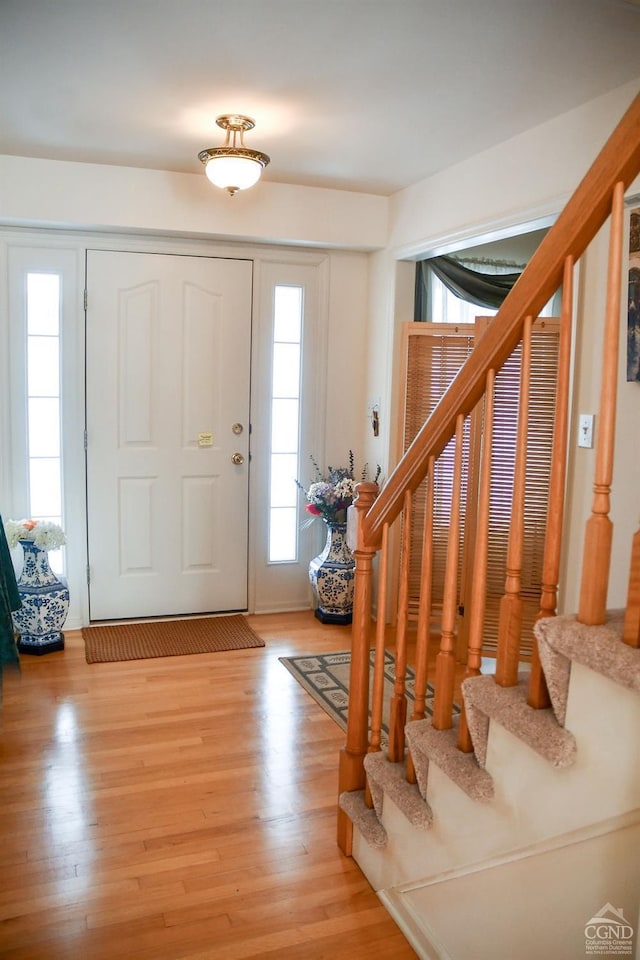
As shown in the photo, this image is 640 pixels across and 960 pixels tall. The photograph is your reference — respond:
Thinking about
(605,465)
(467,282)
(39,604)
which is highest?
(467,282)

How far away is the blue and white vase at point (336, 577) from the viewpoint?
4.60 meters

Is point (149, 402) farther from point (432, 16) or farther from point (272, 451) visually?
point (432, 16)

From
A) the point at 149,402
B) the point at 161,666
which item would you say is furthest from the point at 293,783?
the point at 149,402

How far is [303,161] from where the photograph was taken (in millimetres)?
3902

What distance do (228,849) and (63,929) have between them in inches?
21.4

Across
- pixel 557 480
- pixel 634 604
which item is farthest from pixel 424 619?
pixel 634 604

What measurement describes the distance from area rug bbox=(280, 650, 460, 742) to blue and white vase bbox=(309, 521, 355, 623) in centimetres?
44

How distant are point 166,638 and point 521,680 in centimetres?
292

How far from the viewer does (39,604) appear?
4.02 meters

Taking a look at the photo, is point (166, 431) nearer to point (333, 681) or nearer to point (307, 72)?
point (333, 681)

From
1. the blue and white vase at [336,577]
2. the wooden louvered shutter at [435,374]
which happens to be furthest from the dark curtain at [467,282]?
the blue and white vase at [336,577]

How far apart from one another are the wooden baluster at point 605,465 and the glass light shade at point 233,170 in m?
2.29

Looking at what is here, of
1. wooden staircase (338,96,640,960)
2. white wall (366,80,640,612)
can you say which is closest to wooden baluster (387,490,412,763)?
wooden staircase (338,96,640,960)

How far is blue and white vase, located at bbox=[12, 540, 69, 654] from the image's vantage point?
4008mm
